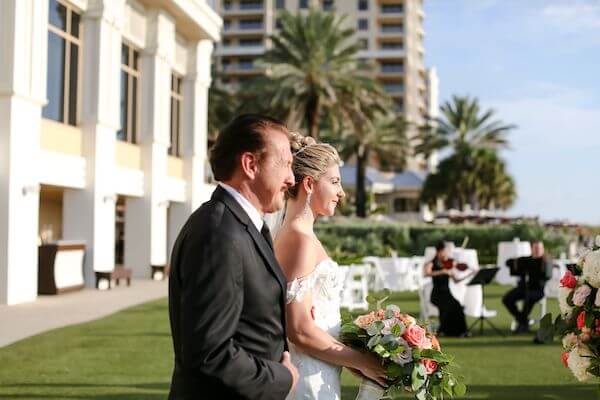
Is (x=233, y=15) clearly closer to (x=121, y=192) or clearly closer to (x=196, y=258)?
(x=121, y=192)

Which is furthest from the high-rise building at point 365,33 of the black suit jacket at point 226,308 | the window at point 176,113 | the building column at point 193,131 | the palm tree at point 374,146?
the black suit jacket at point 226,308

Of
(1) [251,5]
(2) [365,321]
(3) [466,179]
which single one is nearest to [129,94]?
(2) [365,321]

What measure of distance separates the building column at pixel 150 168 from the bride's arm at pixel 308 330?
2587 cm

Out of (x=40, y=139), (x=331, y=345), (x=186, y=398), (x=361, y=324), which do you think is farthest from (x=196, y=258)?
(x=40, y=139)

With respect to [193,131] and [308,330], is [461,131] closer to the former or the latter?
[193,131]

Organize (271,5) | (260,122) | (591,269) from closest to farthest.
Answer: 1. (260,122)
2. (591,269)
3. (271,5)

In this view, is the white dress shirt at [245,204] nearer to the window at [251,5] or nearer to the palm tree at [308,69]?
the palm tree at [308,69]

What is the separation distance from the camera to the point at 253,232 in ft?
8.95

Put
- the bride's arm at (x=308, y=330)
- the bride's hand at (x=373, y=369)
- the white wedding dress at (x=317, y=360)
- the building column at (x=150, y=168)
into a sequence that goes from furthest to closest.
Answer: the building column at (x=150, y=168) < the white wedding dress at (x=317, y=360) < the bride's hand at (x=373, y=369) < the bride's arm at (x=308, y=330)

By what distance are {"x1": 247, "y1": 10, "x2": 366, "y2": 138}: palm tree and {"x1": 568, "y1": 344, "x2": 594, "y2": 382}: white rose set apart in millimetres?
34093

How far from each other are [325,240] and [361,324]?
36144mm

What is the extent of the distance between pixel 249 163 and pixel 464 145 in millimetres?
60822

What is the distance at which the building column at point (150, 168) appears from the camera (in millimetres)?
29266

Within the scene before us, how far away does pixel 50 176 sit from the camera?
21.5 meters
